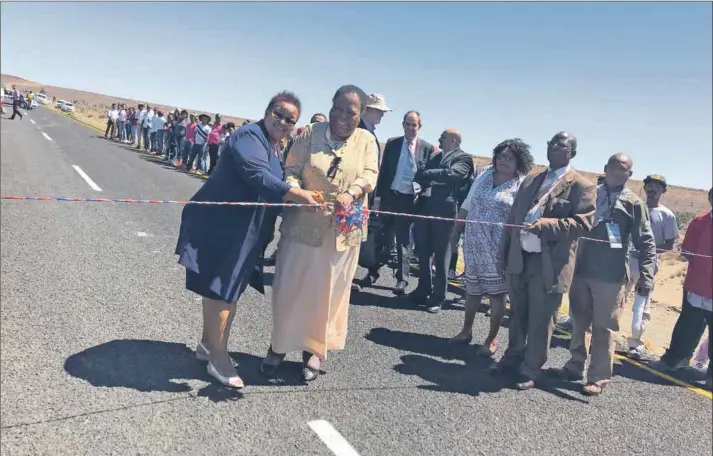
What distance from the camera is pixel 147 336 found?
4.64 m

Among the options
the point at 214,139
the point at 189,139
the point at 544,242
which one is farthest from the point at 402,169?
the point at 189,139

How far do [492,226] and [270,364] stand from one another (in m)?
2.51

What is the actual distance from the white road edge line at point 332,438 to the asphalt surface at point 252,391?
39 millimetres

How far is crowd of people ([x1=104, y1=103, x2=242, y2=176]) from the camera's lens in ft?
57.8

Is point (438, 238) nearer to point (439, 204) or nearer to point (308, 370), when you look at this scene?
point (439, 204)

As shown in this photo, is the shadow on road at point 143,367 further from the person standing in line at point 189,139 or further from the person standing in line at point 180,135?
the person standing in line at point 180,135

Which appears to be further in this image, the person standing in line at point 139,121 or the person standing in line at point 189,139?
the person standing in line at point 139,121

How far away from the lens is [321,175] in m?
3.97

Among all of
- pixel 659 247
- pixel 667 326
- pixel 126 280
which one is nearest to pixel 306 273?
pixel 126 280

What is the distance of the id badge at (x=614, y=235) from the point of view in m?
4.66

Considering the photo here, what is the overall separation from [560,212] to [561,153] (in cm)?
Answer: 48

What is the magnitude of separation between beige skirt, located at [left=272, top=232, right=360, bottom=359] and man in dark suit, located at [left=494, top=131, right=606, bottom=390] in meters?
1.57

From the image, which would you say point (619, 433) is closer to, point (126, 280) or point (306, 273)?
point (306, 273)

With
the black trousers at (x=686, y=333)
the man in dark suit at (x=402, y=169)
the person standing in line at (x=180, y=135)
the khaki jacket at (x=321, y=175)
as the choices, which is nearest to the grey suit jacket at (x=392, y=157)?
the man in dark suit at (x=402, y=169)
